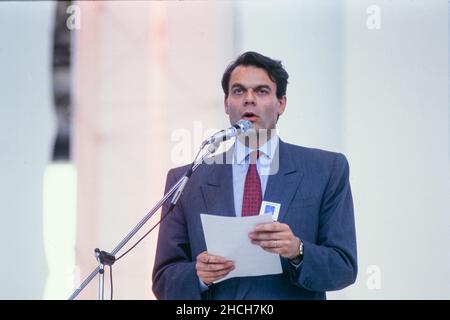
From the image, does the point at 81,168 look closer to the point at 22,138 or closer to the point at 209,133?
the point at 22,138

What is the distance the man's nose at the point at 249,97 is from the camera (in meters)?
2.81

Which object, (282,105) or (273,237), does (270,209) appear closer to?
(273,237)

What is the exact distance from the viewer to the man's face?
9.21ft

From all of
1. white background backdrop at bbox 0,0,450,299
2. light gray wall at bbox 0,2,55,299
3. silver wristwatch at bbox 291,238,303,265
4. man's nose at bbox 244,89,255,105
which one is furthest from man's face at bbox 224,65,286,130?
light gray wall at bbox 0,2,55,299

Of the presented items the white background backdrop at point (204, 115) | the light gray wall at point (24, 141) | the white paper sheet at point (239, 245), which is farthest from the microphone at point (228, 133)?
the light gray wall at point (24, 141)

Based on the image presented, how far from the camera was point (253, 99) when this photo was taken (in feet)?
9.23

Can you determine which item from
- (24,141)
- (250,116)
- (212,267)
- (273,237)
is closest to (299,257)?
(273,237)

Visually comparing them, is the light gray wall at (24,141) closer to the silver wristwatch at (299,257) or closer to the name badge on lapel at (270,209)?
the name badge on lapel at (270,209)

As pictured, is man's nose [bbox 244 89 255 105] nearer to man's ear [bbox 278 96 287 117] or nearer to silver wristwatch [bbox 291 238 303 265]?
man's ear [bbox 278 96 287 117]

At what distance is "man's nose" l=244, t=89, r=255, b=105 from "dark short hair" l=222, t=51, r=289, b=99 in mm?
134

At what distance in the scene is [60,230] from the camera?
3131mm

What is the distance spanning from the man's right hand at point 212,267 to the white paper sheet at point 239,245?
0.07 feet
